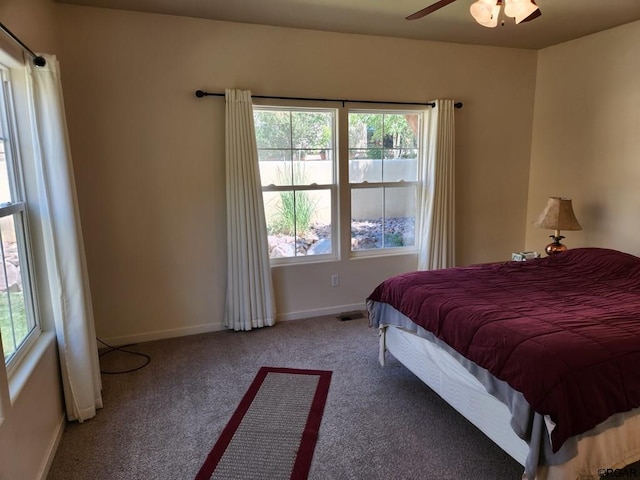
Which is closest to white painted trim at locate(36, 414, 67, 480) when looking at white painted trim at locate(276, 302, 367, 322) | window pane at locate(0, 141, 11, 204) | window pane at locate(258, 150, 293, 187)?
window pane at locate(0, 141, 11, 204)

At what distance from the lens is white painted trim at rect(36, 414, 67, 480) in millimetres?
1965

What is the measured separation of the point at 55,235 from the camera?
228 centimetres

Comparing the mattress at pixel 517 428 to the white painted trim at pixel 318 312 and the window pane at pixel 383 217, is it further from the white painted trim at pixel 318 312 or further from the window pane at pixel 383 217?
the window pane at pixel 383 217

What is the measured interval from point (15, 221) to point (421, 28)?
3352mm

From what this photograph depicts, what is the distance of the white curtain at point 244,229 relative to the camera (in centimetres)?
347

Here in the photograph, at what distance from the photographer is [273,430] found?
233 cm

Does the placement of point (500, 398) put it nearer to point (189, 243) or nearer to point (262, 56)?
point (189, 243)

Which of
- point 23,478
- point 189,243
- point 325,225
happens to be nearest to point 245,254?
point 189,243

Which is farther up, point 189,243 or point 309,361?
point 189,243

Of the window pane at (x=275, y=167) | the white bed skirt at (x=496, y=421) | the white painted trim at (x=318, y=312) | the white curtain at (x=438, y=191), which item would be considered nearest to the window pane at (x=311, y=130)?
the window pane at (x=275, y=167)

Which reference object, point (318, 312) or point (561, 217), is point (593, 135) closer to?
point (561, 217)

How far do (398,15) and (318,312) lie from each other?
2664 mm

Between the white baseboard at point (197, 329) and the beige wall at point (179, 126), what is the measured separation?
2cm

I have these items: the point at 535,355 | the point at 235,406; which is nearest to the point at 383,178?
the point at 235,406
